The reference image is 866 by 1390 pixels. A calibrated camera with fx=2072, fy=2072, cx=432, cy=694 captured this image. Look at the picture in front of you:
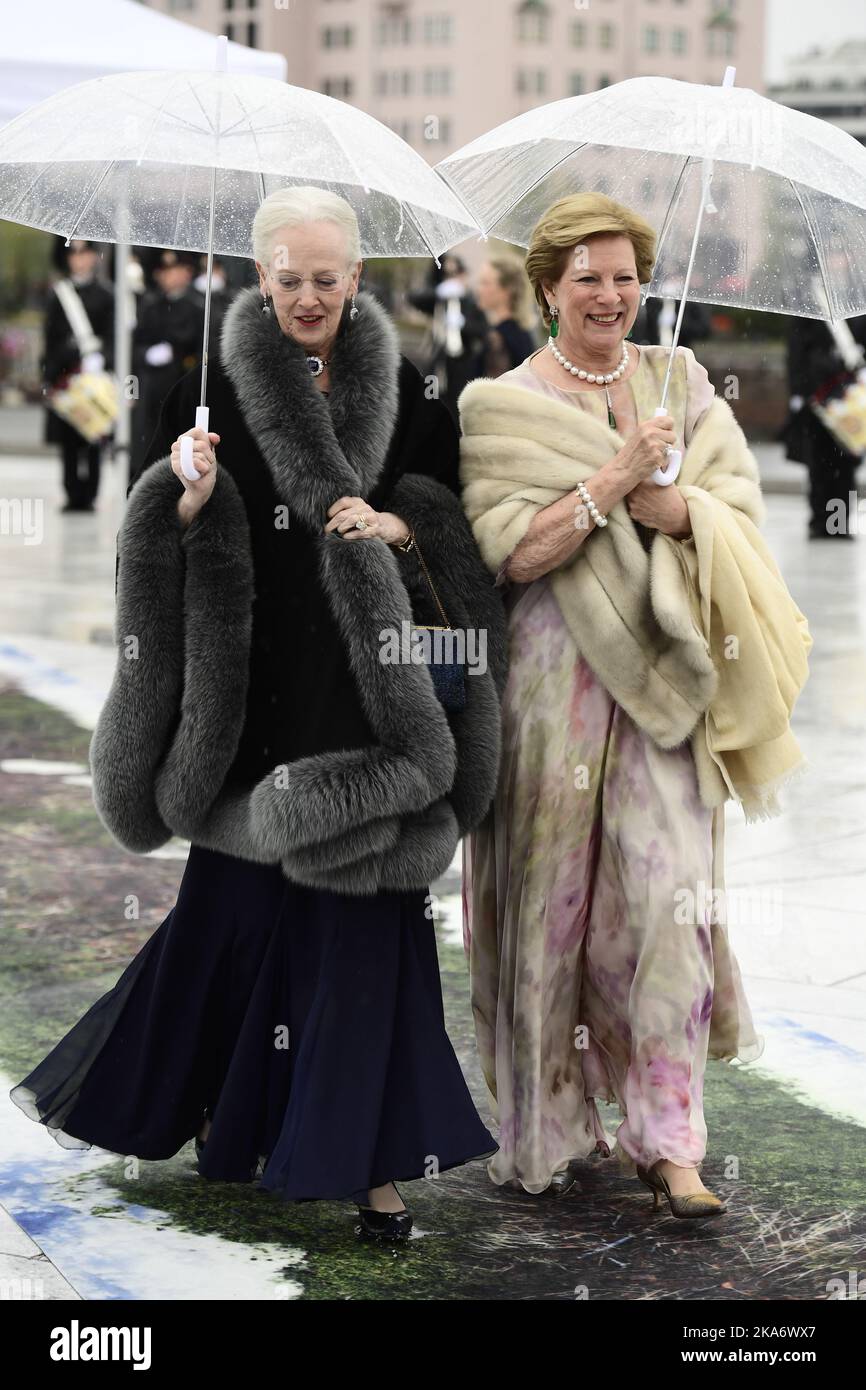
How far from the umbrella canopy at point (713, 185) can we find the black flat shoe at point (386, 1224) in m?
1.96

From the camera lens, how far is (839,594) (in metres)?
12.3

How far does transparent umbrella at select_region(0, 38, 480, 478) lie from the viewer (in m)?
3.89

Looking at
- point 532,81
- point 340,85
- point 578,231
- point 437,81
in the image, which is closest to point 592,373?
point 578,231

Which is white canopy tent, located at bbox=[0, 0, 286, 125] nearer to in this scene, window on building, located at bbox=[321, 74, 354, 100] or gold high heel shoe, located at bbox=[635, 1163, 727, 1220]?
gold high heel shoe, located at bbox=[635, 1163, 727, 1220]

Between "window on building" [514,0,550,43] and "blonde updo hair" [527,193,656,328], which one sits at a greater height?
"window on building" [514,0,550,43]

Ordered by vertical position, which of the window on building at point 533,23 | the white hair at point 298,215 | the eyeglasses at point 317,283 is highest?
the window on building at point 533,23

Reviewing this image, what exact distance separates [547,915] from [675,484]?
88cm

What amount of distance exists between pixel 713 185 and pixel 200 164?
1.13m


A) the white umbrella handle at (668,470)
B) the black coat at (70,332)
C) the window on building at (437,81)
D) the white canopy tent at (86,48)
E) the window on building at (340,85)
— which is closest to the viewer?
the white umbrella handle at (668,470)

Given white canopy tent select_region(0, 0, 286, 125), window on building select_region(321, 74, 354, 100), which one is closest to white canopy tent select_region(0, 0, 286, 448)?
white canopy tent select_region(0, 0, 286, 125)

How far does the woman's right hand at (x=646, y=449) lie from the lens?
12.5 ft

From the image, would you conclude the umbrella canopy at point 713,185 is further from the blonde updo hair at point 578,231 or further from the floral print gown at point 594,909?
the floral print gown at point 594,909

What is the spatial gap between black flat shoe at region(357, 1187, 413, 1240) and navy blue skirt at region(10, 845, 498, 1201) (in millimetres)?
101

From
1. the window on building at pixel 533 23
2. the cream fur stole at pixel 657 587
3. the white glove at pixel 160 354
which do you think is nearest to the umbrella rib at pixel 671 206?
the cream fur stole at pixel 657 587
